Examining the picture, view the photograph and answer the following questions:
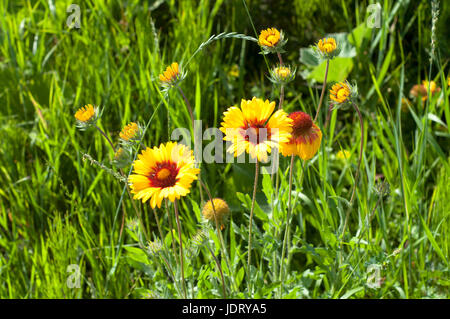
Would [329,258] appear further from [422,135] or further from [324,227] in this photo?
[422,135]

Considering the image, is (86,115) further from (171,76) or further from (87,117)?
(171,76)

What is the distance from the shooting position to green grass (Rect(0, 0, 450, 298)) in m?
1.17

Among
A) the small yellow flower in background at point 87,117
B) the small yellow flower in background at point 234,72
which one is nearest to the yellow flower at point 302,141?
the small yellow flower in background at point 87,117

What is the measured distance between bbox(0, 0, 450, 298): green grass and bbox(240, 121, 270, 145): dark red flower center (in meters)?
0.22

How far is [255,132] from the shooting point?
0.86 metres

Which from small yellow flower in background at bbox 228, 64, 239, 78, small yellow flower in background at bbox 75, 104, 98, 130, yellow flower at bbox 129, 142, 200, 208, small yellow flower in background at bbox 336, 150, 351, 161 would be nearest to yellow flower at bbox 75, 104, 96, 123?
small yellow flower in background at bbox 75, 104, 98, 130

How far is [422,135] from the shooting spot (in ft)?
4.23

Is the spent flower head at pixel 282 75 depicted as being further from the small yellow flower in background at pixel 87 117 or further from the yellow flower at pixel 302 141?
the small yellow flower in background at pixel 87 117

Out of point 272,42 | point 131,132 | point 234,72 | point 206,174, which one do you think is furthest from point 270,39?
point 234,72

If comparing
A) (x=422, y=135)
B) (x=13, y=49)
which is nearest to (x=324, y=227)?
(x=422, y=135)

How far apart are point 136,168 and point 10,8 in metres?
1.53

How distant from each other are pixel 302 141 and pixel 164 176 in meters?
0.27

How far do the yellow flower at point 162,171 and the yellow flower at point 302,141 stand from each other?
192mm

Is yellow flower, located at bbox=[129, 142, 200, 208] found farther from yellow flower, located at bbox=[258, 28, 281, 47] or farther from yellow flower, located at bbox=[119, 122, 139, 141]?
yellow flower, located at bbox=[258, 28, 281, 47]
